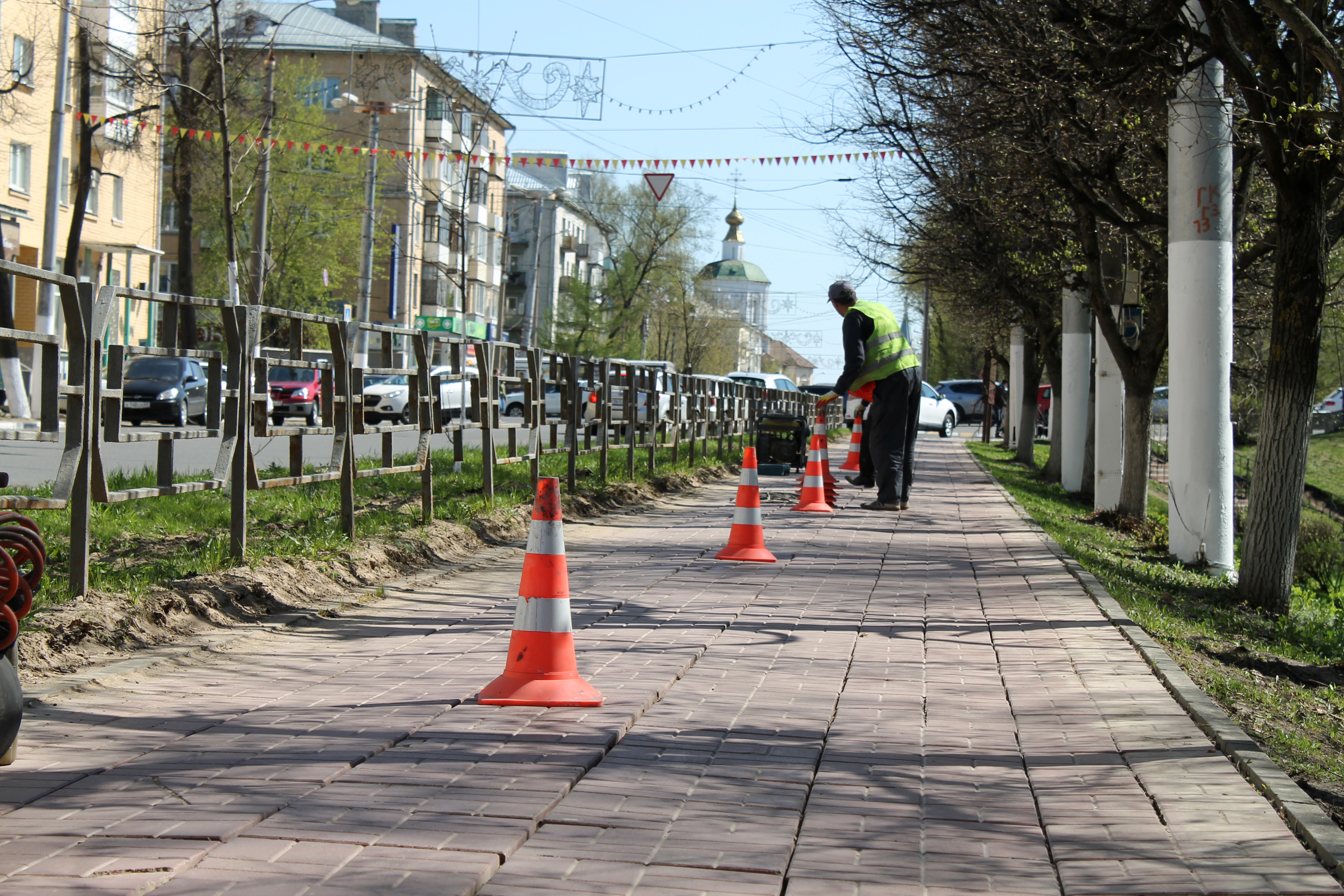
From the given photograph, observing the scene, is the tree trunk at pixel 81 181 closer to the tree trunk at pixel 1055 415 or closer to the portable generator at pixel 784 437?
the portable generator at pixel 784 437

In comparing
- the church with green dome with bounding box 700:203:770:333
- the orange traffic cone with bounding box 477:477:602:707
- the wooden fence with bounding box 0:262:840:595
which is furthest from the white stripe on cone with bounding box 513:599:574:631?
the church with green dome with bounding box 700:203:770:333

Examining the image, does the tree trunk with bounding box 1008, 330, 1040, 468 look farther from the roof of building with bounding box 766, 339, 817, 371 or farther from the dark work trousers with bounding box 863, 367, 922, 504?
the roof of building with bounding box 766, 339, 817, 371

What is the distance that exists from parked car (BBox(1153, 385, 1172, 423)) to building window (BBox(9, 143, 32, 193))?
34697 millimetres

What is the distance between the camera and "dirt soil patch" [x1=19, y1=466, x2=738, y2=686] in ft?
18.6

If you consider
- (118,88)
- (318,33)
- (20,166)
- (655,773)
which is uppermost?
(318,33)

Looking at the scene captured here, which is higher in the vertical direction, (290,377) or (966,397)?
(966,397)

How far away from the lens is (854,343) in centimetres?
1331

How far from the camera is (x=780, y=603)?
7.98 metres

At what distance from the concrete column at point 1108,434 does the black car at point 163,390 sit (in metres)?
15.7

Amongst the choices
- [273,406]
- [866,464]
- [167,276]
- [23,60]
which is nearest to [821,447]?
[866,464]

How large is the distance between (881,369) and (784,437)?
319 inches

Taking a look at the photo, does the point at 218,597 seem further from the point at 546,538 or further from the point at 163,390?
the point at 163,390

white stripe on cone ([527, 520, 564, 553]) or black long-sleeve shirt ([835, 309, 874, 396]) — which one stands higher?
black long-sleeve shirt ([835, 309, 874, 396])

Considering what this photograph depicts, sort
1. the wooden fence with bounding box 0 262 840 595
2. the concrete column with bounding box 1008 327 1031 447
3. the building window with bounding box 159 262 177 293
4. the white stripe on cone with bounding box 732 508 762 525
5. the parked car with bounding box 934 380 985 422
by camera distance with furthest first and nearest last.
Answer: the parked car with bounding box 934 380 985 422, the building window with bounding box 159 262 177 293, the concrete column with bounding box 1008 327 1031 447, the white stripe on cone with bounding box 732 508 762 525, the wooden fence with bounding box 0 262 840 595
